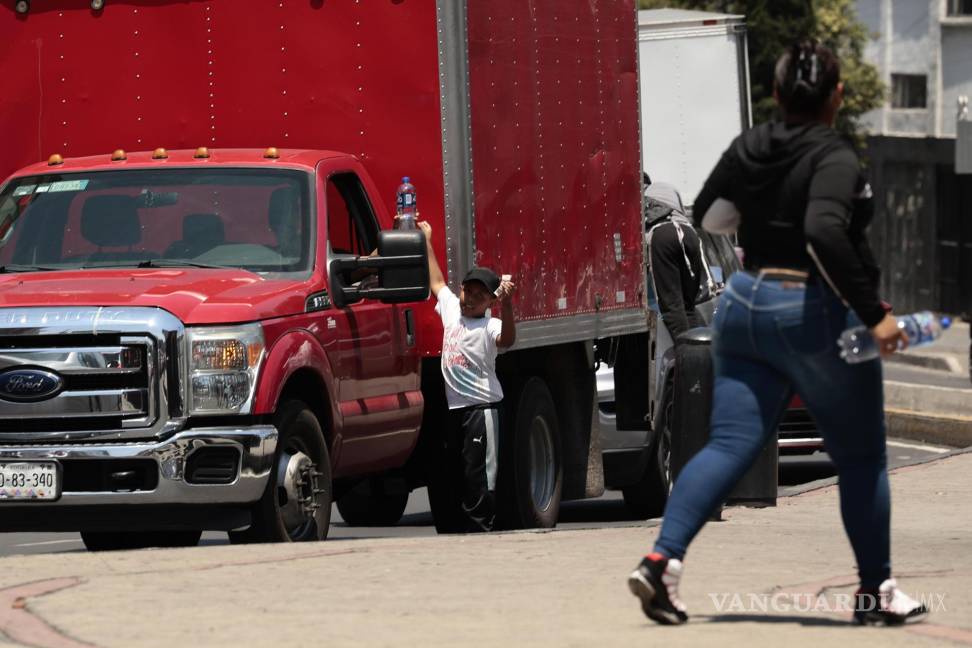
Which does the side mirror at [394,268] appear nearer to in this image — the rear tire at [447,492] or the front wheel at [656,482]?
the rear tire at [447,492]

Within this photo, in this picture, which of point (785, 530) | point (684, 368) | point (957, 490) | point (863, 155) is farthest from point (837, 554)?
point (863, 155)

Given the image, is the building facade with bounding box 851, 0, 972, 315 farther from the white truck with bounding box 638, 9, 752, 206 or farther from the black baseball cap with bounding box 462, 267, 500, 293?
the black baseball cap with bounding box 462, 267, 500, 293

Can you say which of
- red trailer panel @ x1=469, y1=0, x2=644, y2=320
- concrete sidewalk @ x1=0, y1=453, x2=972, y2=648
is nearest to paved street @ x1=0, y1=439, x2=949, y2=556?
red trailer panel @ x1=469, y1=0, x2=644, y2=320

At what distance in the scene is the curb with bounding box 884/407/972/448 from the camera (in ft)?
64.1

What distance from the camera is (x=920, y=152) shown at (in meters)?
45.3

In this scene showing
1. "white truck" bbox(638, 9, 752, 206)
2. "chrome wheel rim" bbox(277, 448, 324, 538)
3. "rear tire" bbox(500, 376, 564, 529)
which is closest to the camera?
"chrome wheel rim" bbox(277, 448, 324, 538)

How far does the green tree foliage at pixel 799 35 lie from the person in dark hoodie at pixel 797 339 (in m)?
34.2

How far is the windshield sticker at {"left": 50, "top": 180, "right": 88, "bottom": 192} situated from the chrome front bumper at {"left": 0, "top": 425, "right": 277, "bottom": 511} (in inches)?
73.7

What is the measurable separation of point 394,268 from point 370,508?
384cm

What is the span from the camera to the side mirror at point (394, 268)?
10258mm

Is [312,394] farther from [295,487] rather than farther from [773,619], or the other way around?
[773,619]

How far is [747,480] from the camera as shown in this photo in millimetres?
11883

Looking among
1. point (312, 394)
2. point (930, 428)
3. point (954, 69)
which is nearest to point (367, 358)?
point (312, 394)

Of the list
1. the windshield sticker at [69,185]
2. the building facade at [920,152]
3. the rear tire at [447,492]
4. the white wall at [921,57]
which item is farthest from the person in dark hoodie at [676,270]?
the white wall at [921,57]
